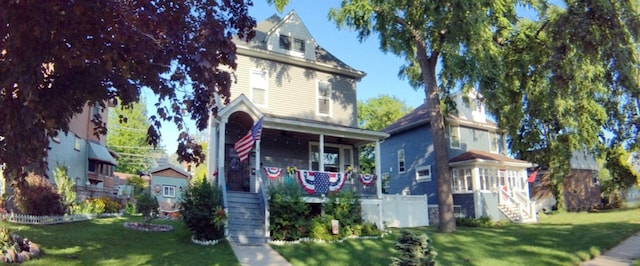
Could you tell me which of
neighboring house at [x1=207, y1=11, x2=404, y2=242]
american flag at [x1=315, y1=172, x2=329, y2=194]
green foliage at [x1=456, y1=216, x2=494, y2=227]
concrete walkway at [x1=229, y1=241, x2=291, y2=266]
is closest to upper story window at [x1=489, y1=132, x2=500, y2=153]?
green foliage at [x1=456, y1=216, x2=494, y2=227]

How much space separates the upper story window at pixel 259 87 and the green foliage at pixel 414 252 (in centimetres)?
986

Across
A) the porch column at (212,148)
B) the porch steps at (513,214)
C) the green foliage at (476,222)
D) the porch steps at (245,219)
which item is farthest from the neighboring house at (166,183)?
the porch steps at (513,214)

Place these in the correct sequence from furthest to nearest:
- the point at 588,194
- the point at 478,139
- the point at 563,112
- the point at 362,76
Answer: the point at 588,194
the point at 478,139
the point at 563,112
the point at 362,76

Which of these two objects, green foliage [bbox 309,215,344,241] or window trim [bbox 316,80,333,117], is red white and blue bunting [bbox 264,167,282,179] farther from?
window trim [bbox 316,80,333,117]

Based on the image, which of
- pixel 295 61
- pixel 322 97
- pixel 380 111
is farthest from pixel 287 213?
pixel 380 111

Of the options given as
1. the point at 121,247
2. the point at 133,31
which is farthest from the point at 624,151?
the point at 133,31

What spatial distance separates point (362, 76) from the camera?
1947 centimetres

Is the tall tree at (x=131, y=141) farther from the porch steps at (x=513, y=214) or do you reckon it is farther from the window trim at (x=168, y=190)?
the porch steps at (x=513, y=214)

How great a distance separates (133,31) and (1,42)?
1.22 m

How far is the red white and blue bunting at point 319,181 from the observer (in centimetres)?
1501

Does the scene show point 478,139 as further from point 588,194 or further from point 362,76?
point 588,194

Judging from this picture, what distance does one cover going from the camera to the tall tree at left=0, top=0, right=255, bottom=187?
4191 mm

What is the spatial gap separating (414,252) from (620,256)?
21.0ft

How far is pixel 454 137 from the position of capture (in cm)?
2561
